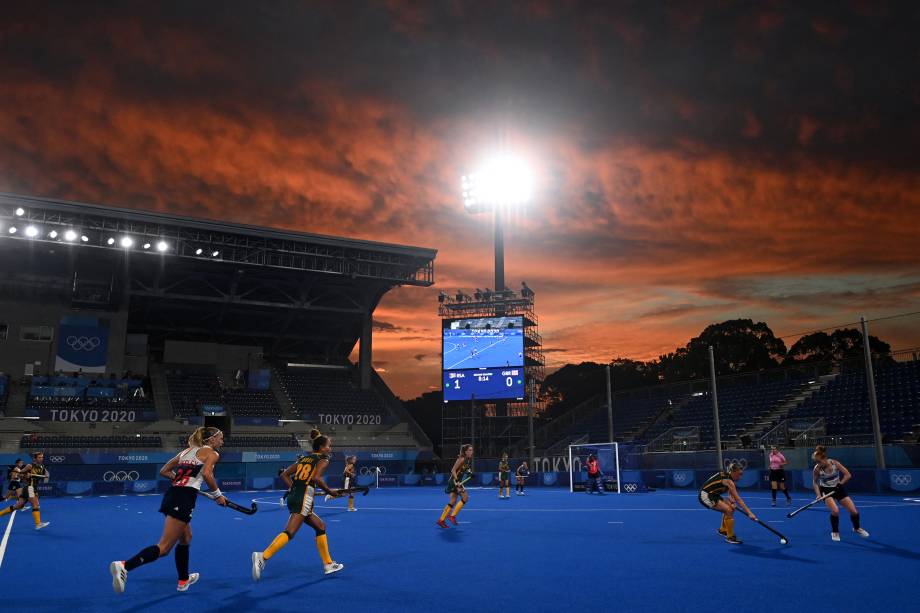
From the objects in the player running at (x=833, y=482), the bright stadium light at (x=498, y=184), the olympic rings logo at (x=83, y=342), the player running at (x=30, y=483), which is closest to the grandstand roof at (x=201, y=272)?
the olympic rings logo at (x=83, y=342)

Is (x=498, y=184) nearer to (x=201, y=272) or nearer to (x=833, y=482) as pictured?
(x=201, y=272)

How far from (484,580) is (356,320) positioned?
52.6 metres

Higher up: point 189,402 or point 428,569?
point 189,402

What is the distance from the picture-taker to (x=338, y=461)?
48.3 m

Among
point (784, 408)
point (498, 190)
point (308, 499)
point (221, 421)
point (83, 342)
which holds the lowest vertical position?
point (308, 499)

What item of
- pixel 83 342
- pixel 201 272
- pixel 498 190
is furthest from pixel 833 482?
pixel 83 342

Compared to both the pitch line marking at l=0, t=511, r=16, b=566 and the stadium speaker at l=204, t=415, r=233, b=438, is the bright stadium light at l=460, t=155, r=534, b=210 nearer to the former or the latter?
the stadium speaker at l=204, t=415, r=233, b=438

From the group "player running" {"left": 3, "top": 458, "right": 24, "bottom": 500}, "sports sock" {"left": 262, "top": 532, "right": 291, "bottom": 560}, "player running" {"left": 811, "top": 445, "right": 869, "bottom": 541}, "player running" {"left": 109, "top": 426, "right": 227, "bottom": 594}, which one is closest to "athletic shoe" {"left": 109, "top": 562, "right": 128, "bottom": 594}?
"player running" {"left": 109, "top": 426, "right": 227, "bottom": 594}

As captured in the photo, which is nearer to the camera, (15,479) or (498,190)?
(15,479)

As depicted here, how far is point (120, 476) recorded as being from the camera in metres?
43.8

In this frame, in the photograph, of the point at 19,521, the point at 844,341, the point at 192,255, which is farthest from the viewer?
the point at 844,341

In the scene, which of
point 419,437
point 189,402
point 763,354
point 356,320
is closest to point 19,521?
point 189,402

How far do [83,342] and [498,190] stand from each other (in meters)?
33.2

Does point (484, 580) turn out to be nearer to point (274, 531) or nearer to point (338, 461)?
point (274, 531)
